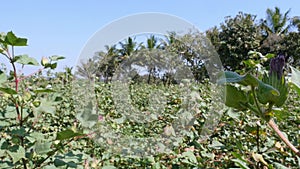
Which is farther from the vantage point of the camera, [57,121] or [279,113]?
[57,121]

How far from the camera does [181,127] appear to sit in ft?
Answer: 4.94

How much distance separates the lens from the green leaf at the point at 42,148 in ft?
2.62

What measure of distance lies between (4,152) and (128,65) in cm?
78

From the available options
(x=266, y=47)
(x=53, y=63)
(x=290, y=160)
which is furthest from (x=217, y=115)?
(x=266, y=47)

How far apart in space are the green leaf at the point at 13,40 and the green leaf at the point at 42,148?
0.78 feet

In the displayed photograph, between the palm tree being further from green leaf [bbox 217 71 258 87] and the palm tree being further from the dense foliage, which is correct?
green leaf [bbox 217 71 258 87]

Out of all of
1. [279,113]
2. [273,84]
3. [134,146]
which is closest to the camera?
[273,84]

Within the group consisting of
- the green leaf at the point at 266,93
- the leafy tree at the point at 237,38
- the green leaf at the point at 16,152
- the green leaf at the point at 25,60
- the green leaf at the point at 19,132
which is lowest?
the green leaf at the point at 16,152

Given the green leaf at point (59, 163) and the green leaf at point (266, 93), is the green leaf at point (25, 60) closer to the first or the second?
the green leaf at point (59, 163)

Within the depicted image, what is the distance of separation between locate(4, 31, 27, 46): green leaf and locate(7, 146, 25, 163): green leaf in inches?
9.4

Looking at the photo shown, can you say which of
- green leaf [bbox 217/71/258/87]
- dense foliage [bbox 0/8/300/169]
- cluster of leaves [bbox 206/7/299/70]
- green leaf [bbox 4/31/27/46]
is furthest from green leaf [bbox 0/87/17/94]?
cluster of leaves [bbox 206/7/299/70]

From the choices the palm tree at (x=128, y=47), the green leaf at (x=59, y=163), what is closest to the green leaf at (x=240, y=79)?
the green leaf at (x=59, y=163)

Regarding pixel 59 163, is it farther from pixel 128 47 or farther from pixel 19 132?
pixel 128 47

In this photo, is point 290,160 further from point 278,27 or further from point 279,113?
point 278,27
